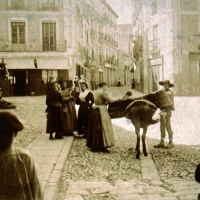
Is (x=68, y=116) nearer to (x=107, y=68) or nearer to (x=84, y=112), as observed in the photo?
(x=84, y=112)

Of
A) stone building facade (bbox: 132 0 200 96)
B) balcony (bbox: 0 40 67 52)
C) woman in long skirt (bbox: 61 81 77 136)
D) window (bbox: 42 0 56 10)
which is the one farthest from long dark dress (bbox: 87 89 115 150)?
window (bbox: 42 0 56 10)

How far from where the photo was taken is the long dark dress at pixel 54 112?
5566 mm

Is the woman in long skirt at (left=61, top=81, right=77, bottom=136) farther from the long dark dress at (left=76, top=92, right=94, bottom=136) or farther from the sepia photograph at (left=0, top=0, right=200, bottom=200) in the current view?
the sepia photograph at (left=0, top=0, right=200, bottom=200)

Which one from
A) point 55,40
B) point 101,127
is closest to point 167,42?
point 101,127

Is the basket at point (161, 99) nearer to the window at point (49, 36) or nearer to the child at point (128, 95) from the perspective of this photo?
the child at point (128, 95)

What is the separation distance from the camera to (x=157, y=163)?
4.14 m

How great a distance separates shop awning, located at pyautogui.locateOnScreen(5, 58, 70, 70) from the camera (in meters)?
4.81

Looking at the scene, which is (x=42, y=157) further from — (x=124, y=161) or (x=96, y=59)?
(x=96, y=59)

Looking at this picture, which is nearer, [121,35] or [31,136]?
[121,35]

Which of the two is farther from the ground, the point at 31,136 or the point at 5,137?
the point at 5,137

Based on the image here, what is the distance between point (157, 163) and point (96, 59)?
1715 mm

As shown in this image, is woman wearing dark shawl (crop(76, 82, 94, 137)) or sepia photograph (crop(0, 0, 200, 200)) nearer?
sepia photograph (crop(0, 0, 200, 200))

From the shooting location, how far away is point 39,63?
4902mm

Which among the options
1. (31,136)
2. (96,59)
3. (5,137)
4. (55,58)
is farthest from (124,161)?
(5,137)
